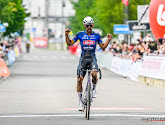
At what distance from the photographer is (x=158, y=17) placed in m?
24.8

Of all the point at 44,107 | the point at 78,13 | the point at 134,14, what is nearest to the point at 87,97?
the point at 44,107

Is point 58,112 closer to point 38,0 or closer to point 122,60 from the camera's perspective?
point 122,60

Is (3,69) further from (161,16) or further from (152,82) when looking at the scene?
(152,82)

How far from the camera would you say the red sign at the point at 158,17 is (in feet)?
80.6

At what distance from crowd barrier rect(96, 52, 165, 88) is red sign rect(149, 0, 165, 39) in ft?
4.99

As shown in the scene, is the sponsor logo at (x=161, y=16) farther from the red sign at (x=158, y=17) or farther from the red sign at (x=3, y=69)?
the red sign at (x=3, y=69)

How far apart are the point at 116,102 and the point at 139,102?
22.9 inches

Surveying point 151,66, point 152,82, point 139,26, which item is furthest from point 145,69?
point 139,26

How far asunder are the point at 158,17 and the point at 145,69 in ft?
8.51

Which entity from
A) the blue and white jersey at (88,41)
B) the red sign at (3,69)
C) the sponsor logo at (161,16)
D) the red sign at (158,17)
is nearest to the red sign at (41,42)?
the red sign at (3,69)

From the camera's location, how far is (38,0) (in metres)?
138

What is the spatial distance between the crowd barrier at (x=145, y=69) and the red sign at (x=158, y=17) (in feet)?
4.99

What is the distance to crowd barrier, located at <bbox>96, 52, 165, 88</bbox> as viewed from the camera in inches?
834

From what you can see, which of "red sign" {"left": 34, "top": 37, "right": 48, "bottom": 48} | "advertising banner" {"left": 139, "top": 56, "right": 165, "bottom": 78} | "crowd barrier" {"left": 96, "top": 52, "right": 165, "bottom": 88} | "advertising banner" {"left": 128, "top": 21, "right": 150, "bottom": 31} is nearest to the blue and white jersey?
"crowd barrier" {"left": 96, "top": 52, "right": 165, "bottom": 88}
